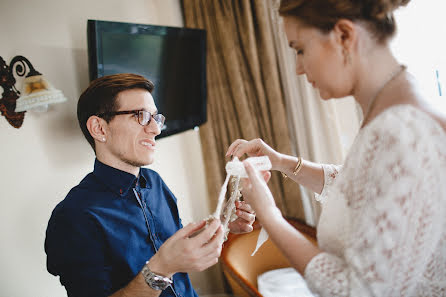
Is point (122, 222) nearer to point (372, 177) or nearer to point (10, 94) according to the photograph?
point (10, 94)

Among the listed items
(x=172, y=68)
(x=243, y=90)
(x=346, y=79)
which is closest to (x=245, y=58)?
(x=243, y=90)

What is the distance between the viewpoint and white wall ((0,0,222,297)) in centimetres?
174

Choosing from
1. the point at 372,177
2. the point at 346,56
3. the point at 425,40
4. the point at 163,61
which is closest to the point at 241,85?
the point at 163,61

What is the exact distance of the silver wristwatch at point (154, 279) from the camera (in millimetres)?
1242

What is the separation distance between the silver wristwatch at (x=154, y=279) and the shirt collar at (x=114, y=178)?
438 mm

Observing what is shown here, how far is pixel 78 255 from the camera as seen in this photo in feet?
4.52

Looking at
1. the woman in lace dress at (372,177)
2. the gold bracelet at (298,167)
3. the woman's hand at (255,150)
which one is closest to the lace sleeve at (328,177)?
the gold bracelet at (298,167)

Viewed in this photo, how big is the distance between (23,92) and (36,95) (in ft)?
0.22

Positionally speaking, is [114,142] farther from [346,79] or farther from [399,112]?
[399,112]

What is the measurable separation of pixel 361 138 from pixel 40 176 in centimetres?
166

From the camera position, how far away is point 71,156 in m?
2.11

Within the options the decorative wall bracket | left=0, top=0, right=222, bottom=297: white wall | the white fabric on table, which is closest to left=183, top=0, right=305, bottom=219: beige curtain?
the white fabric on table

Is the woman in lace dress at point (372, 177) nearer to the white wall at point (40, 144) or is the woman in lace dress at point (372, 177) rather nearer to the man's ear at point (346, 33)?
the man's ear at point (346, 33)

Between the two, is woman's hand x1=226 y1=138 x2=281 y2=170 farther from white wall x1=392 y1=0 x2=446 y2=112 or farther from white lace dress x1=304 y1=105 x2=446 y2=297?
white wall x1=392 y1=0 x2=446 y2=112
